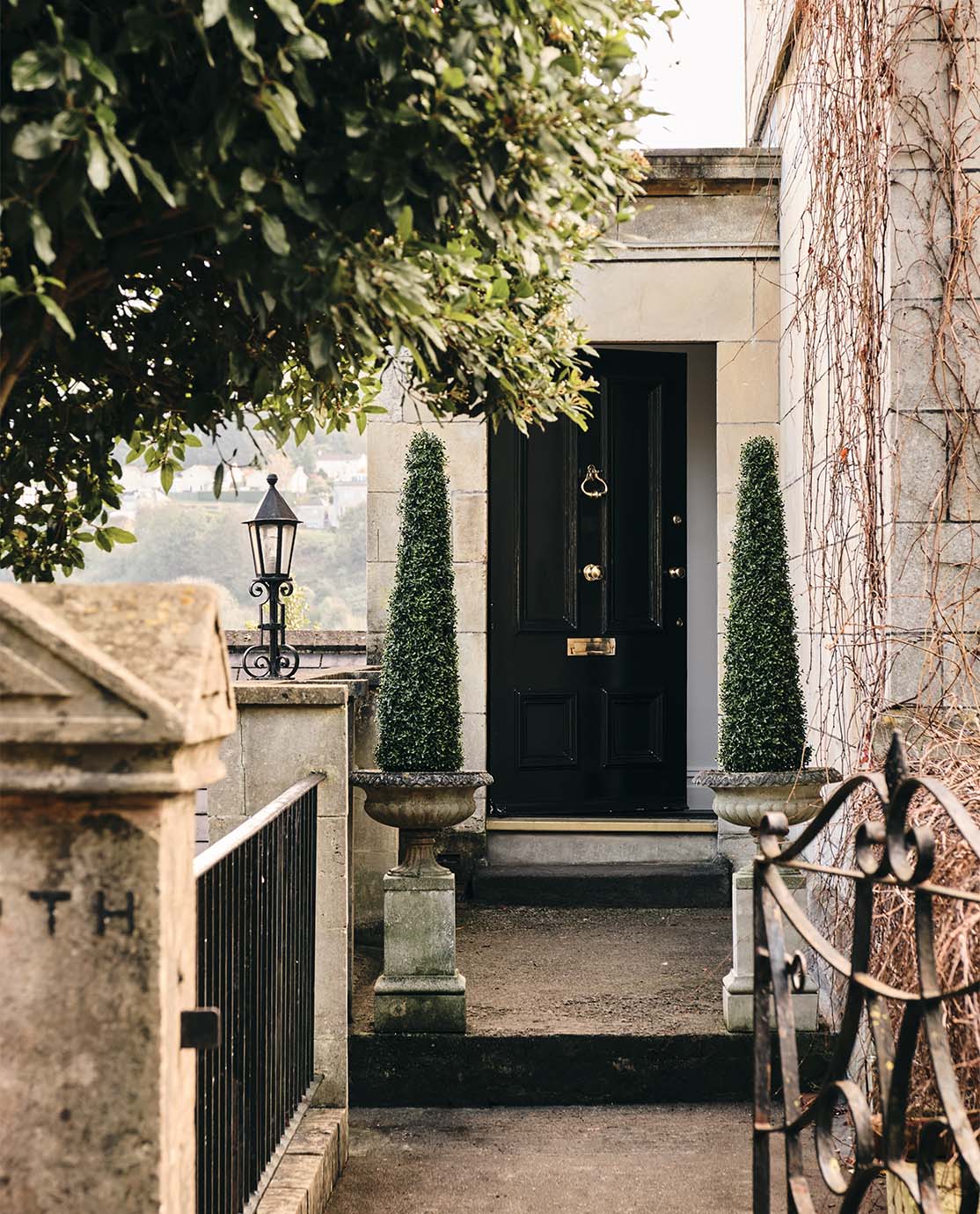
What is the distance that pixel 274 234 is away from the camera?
1.98m

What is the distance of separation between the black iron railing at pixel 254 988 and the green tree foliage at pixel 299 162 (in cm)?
101

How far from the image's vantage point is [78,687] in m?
1.57

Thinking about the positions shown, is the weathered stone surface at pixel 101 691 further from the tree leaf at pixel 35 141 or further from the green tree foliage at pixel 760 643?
the green tree foliage at pixel 760 643

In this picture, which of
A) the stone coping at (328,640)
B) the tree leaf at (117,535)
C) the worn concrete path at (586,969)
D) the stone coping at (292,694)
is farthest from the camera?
the stone coping at (328,640)

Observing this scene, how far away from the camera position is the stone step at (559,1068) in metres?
4.45

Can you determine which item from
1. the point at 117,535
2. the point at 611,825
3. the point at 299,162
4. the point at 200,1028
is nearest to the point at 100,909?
the point at 200,1028

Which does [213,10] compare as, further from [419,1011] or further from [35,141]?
[419,1011]

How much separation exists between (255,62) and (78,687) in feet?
3.18

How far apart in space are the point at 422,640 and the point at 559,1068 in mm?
1666

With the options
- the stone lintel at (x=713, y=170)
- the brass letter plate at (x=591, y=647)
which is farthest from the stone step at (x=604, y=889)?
the stone lintel at (x=713, y=170)

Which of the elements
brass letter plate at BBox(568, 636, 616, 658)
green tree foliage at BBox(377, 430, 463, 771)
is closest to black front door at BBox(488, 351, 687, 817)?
brass letter plate at BBox(568, 636, 616, 658)

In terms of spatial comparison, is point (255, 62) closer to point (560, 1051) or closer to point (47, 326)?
point (47, 326)

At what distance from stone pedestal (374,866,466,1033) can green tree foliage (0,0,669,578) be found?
2.27 m

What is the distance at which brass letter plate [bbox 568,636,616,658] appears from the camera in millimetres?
6969
